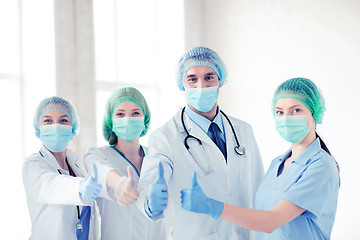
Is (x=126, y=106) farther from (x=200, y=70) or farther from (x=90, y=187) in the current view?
(x=90, y=187)

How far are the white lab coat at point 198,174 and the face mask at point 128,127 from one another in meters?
0.30

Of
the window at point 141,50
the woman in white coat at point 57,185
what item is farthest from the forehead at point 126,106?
the window at point 141,50

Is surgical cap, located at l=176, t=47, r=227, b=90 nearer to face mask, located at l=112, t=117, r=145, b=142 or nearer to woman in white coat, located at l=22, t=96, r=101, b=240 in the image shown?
face mask, located at l=112, t=117, r=145, b=142

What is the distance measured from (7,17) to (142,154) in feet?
6.57

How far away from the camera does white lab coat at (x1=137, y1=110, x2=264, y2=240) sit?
1874 millimetres

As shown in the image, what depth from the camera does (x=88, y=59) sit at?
3859 millimetres

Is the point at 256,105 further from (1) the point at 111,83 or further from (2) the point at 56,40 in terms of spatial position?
(2) the point at 56,40

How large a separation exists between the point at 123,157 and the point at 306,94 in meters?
1.03

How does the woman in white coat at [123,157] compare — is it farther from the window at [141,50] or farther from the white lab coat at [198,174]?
the window at [141,50]

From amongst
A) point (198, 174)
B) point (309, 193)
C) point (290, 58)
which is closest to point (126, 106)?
point (198, 174)

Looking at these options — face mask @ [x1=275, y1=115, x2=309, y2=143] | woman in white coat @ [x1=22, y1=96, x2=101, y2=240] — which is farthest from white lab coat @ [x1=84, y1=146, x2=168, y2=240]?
face mask @ [x1=275, y1=115, x2=309, y2=143]

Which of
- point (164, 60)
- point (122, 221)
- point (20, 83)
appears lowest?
point (122, 221)

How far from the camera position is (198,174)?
1.88 metres

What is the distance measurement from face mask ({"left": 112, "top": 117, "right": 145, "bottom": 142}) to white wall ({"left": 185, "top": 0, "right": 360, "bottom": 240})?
7.67 ft
